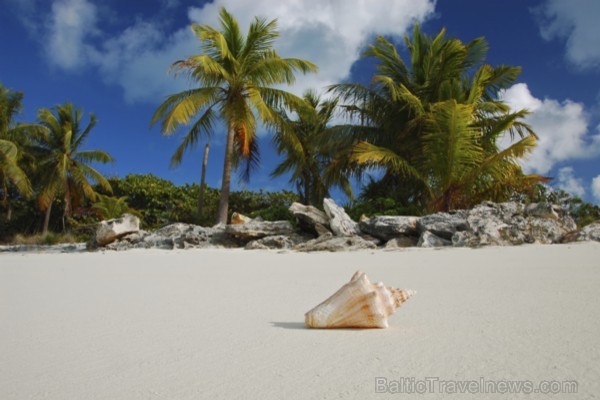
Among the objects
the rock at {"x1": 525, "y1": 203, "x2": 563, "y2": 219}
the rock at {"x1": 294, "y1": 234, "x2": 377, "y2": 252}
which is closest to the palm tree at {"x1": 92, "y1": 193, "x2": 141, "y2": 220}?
the rock at {"x1": 294, "y1": 234, "x2": 377, "y2": 252}

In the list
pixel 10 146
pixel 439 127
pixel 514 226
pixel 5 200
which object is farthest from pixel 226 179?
pixel 5 200

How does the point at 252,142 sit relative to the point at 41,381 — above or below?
above

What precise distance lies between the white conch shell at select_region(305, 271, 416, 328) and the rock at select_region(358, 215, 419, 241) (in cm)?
549

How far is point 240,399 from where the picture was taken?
0.90m

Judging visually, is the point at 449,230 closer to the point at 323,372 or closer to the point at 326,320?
the point at 326,320

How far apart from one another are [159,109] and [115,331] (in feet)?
38.2

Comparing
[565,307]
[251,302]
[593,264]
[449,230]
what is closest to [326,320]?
[251,302]

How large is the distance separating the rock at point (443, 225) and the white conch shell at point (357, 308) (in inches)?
208

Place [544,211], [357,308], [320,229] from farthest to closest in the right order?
[320,229], [544,211], [357,308]

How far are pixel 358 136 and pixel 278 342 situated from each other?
1190 centimetres

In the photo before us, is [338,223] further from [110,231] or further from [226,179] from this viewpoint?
[226,179]

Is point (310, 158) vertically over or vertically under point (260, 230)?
over

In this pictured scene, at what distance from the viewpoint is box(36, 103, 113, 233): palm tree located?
59.7ft

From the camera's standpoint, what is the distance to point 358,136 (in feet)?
42.1
